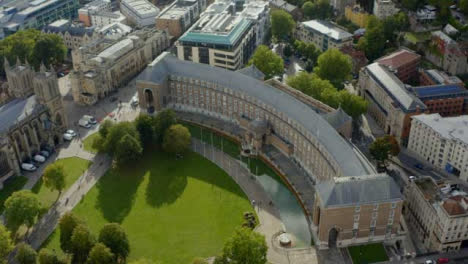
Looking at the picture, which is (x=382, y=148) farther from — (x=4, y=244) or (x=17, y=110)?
(x=17, y=110)

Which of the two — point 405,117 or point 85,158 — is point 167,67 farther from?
point 405,117

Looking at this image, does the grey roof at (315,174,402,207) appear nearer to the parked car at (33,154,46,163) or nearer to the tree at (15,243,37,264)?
the tree at (15,243,37,264)

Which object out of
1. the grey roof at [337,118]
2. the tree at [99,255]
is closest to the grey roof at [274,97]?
the grey roof at [337,118]

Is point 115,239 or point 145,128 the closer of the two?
point 115,239

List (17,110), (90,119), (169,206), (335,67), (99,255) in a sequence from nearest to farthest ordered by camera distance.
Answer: (99,255) < (169,206) < (17,110) < (90,119) < (335,67)

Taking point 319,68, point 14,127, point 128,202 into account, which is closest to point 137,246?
point 128,202

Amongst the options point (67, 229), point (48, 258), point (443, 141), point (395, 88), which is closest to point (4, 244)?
point (48, 258)

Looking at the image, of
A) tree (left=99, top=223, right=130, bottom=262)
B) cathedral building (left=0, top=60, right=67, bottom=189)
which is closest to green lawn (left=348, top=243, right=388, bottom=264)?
A: tree (left=99, top=223, right=130, bottom=262)
